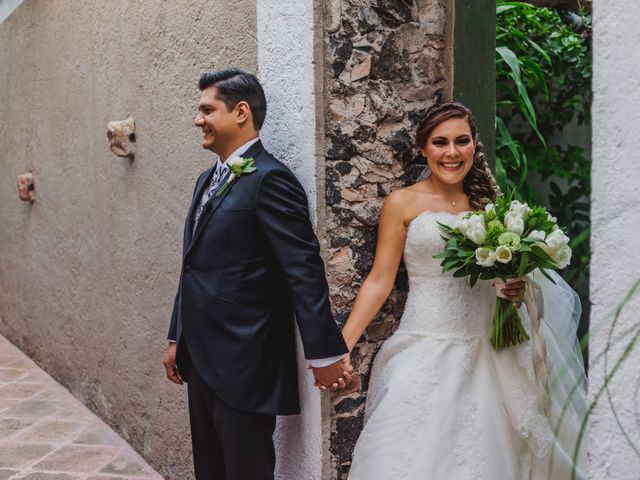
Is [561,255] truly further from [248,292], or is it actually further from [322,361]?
[248,292]

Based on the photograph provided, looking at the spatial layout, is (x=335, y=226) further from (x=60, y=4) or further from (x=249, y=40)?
(x=60, y=4)

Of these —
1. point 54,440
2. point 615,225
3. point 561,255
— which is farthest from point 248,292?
point 54,440

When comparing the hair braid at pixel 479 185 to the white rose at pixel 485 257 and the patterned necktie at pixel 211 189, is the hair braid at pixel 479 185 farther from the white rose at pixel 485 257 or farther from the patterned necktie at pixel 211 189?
the patterned necktie at pixel 211 189

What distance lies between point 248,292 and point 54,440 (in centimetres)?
255

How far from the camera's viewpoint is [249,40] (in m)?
3.11

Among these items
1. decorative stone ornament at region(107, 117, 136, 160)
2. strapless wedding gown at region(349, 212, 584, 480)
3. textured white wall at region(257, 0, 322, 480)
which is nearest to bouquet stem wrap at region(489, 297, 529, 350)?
strapless wedding gown at region(349, 212, 584, 480)

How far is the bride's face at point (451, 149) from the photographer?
2.74 metres

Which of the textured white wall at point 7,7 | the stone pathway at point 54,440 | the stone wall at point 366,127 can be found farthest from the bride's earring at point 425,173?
the textured white wall at point 7,7

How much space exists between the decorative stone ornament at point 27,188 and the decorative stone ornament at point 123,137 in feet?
7.13

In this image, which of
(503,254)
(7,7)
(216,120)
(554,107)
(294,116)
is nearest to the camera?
(503,254)

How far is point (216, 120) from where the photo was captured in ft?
8.90

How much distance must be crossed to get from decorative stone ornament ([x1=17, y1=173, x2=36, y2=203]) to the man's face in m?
3.94

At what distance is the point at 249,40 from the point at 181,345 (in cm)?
126

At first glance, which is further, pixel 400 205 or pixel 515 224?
pixel 400 205
